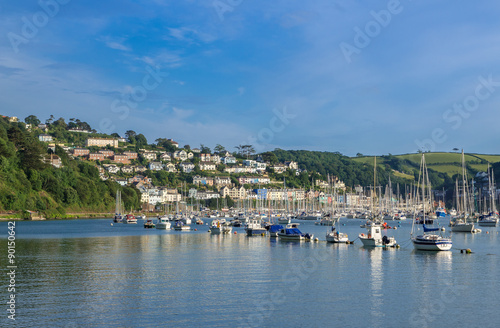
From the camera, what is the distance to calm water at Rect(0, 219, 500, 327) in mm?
26078

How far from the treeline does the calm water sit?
6903cm

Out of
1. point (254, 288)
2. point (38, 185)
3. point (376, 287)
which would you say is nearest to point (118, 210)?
point (38, 185)

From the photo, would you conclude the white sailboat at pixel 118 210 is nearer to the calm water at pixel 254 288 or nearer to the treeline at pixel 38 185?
the treeline at pixel 38 185

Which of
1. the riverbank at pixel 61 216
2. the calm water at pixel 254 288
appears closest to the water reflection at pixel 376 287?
the calm water at pixel 254 288

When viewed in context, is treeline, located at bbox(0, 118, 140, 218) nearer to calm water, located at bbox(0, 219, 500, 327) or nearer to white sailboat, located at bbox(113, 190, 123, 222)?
white sailboat, located at bbox(113, 190, 123, 222)

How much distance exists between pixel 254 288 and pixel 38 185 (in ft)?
359

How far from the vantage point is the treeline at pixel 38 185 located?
391 ft

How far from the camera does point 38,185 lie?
129 metres

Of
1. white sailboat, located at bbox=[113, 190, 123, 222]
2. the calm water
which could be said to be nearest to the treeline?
white sailboat, located at bbox=[113, 190, 123, 222]

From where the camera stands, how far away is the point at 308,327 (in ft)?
81.1

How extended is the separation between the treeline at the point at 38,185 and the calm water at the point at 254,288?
69.0m

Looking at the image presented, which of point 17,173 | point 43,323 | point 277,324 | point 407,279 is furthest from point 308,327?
point 17,173

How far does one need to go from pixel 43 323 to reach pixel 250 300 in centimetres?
1129

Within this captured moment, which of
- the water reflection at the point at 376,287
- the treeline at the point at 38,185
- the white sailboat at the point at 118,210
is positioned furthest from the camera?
the white sailboat at the point at 118,210
